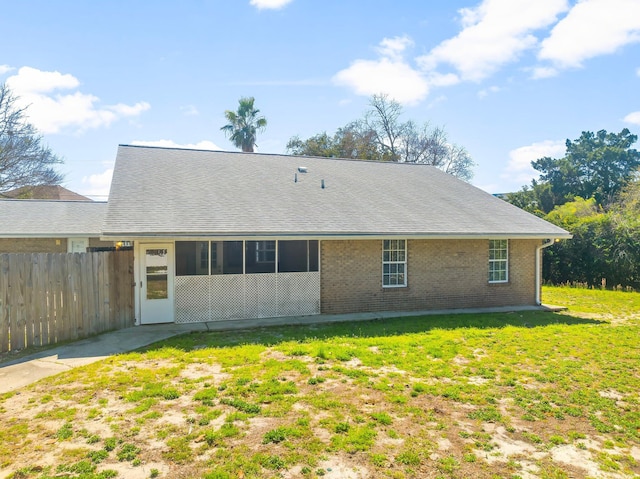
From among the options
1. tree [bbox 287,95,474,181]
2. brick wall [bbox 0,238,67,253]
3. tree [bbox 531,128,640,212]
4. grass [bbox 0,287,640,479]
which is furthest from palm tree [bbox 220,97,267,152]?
tree [bbox 531,128,640,212]

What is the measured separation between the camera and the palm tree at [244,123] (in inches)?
1297

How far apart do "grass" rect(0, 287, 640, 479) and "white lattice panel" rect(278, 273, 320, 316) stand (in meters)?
2.53

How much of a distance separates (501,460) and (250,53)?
13.0 metres

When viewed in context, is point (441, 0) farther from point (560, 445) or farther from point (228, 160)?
point (560, 445)

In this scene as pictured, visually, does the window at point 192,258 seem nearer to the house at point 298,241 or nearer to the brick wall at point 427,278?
the house at point 298,241

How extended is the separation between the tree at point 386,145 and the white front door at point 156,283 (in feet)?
91.3

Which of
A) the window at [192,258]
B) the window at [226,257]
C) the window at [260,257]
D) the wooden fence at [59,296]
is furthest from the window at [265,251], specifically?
the wooden fence at [59,296]

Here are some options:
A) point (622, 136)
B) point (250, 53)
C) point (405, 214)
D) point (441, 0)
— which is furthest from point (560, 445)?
point (622, 136)

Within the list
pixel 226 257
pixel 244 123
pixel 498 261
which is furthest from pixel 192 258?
pixel 244 123

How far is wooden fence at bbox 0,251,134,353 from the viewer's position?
8.41m

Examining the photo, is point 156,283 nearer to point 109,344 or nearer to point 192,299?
point 192,299

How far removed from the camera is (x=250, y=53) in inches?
534

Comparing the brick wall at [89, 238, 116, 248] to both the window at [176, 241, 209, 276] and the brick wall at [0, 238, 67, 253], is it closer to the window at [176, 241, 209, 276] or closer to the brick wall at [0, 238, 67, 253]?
the brick wall at [0, 238, 67, 253]

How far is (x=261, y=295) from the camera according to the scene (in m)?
11.7
